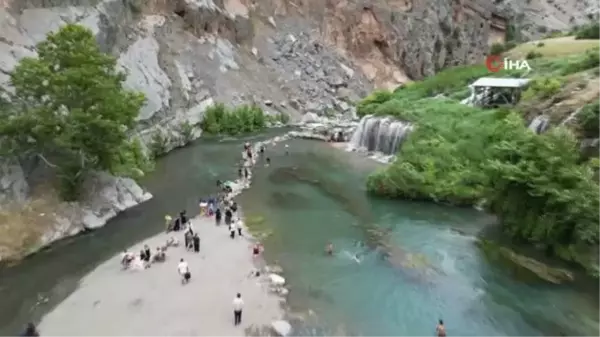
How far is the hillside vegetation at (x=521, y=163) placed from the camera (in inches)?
1195

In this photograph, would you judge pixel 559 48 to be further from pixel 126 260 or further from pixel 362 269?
pixel 126 260

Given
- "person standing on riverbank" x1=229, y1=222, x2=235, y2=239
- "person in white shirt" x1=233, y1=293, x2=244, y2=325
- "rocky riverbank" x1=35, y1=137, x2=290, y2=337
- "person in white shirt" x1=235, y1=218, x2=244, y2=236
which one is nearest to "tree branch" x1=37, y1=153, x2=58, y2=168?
"rocky riverbank" x1=35, y1=137, x2=290, y2=337

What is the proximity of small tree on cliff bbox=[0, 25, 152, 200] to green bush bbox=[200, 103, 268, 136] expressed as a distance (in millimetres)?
42681

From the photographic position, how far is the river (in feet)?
82.0

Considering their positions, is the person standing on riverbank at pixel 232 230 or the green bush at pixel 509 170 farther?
the person standing on riverbank at pixel 232 230

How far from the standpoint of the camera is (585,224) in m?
29.2

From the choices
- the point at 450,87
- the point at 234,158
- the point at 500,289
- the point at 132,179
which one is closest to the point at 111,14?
the point at 234,158

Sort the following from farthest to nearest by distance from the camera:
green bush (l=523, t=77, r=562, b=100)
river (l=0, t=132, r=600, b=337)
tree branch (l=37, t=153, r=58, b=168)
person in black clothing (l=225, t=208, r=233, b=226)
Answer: green bush (l=523, t=77, r=562, b=100) < person in black clothing (l=225, t=208, r=233, b=226) < tree branch (l=37, t=153, r=58, b=168) < river (l=0, t=132, r=600, b=337)

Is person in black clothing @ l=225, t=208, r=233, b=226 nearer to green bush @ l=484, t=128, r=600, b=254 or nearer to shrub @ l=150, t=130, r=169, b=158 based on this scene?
green bush @ l=484, t=128, r=600, b=254

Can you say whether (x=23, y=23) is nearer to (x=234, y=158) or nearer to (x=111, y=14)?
(x=111, y=14)

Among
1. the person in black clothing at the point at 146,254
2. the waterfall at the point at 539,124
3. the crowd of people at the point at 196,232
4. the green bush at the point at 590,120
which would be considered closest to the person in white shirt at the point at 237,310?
the crowd of people at the point at 196,232

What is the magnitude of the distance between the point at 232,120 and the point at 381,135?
28067 millimetres

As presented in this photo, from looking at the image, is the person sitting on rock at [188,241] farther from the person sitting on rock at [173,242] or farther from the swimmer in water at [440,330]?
the swimmer in water at [440,330]

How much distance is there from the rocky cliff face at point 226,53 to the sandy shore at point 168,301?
27.2 feet
